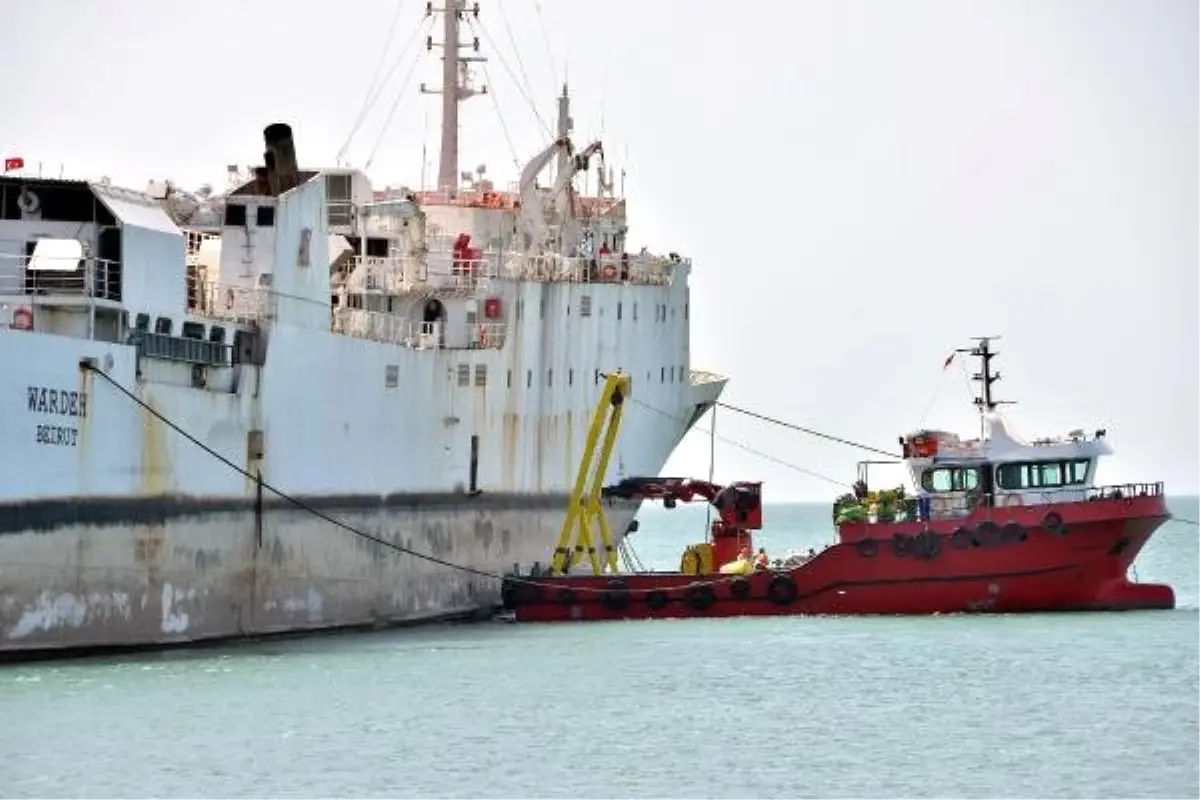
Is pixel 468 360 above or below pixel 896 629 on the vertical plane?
above

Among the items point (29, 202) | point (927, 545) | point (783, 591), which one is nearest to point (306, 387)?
point (29, 202)

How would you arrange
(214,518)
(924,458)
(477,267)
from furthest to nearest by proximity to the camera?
(477,267), (924,458), (214,518)

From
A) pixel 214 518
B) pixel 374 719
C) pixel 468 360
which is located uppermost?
pixel 468 360

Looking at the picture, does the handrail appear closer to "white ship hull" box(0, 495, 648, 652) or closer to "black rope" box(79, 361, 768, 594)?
"white ship hull" box(0, 495, 648, 652)

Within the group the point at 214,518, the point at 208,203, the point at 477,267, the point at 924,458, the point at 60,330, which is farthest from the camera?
the point at 477,267

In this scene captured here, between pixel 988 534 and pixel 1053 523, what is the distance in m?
1.19

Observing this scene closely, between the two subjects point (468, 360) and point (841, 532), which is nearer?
point (841, 532)

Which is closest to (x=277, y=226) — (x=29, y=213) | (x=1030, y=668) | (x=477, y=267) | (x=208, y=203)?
(x=208, y=203)

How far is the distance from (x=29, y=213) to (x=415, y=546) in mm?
12338

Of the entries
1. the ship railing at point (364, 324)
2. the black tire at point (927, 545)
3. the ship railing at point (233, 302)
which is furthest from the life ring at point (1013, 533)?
the ship railing at point (233, 302)

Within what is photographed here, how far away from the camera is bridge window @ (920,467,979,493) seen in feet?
178

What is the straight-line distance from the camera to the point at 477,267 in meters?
59.8

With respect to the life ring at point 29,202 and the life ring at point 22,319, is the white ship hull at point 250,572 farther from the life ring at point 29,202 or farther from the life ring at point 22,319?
the life ring at point 29,202

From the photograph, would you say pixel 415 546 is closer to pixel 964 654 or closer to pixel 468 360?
pixel 468 360
